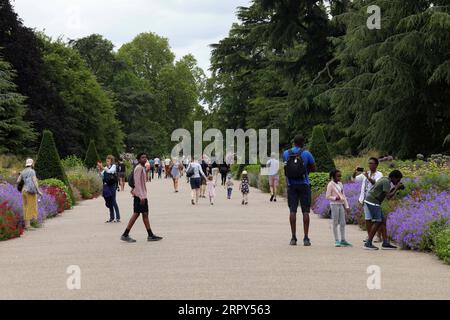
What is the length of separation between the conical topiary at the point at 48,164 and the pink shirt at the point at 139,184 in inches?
457

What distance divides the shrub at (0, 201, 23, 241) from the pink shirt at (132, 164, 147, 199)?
2.74m

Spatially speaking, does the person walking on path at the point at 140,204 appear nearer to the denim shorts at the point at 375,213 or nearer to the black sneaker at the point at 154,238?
Result: the black sneaker at the point at 154,238

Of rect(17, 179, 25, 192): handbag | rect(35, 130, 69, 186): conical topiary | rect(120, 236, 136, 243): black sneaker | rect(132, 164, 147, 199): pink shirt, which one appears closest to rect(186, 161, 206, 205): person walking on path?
rect(35, 130, 69, 186): conical topiary

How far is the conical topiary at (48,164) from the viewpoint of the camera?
917 inches

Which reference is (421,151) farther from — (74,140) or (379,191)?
(74,140)

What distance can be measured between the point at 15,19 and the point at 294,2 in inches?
829

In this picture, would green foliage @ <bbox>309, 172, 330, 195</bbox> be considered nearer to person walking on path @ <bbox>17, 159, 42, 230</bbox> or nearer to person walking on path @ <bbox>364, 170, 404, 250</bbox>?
person walking on path @ <bbox>17, 159, 42, 230</bbox>

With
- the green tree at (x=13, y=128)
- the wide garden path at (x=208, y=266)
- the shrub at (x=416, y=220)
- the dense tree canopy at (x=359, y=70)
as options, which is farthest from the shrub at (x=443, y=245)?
the green tree at (x=13, y=128)

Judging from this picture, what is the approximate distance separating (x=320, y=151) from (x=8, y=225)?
1340 centimetres

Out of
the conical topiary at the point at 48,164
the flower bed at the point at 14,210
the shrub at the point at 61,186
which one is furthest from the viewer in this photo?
the conical topiary at the point at 48,164

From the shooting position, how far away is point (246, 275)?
8.23m

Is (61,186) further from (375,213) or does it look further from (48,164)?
(375,213)

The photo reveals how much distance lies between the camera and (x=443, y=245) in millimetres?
9594

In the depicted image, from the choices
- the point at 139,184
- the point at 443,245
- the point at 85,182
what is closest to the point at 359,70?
the point at 85,182
